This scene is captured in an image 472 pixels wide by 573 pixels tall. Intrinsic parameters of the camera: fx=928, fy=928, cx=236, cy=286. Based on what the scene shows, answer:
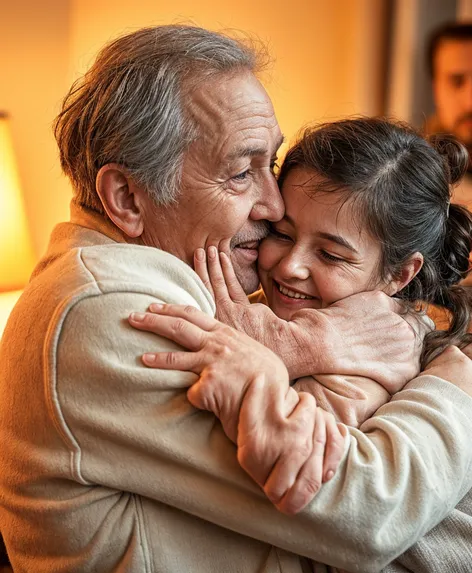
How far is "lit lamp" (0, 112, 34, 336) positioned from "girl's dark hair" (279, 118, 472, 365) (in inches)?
45.2

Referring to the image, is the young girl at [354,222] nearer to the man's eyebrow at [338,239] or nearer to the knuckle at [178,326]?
the man's eyebrow at [338,239]

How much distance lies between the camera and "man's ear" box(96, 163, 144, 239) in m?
1.61

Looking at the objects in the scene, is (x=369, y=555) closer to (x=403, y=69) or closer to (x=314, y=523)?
(x=314, y=523)

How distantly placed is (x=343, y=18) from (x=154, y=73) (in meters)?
3.33

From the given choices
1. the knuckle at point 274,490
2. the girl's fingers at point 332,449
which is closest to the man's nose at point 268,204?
the girl's fingers at point 332,449

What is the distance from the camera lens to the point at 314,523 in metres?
1.35

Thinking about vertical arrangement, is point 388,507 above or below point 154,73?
below

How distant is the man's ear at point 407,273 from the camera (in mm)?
1763

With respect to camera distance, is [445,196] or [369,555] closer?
[369,555]

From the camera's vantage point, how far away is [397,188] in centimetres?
172

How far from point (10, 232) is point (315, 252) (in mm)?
1260

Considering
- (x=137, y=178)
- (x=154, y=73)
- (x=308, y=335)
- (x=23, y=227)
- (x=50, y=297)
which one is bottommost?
(x=23, y=227)

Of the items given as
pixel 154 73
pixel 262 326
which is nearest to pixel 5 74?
pixel 154 73

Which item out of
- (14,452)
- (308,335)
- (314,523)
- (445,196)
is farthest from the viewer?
(445,196)
